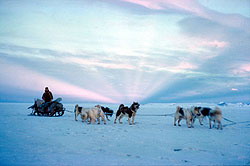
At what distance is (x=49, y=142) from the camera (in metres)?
6.24

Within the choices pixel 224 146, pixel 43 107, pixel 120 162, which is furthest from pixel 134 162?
pixel 43 107

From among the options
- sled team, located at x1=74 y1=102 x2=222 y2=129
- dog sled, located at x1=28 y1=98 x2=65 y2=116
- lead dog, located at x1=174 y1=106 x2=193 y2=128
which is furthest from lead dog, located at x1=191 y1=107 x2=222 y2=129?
dog sled, located at x1=28 y1=98 x2=65 y2=116

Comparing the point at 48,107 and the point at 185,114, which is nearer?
the point at 185,114

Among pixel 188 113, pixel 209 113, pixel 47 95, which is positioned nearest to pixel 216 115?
pixel 209 113

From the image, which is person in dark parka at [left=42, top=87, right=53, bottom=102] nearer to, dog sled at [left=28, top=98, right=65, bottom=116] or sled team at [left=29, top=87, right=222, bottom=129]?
dog sled at [left=28, top=98, right=65, bottom=116]

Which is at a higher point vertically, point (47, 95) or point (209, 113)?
point (47, 95)

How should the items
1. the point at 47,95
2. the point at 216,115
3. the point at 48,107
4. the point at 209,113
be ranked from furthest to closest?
the point at 47,95 < the point at 48,107 < the point at 209,113 < the point at 216,115

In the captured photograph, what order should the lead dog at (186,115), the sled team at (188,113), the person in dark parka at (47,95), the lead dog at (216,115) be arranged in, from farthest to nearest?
the person in dark parka at (47,95), the lead dog at (186,115), the sled team at (188,113), the lead dog at (216,115)

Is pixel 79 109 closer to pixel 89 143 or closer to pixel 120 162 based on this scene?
pixel 89 143

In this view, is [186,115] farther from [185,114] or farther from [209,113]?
[209,113]

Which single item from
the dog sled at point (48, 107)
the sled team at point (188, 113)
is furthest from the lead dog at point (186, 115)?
the dog sled at point (48, 107)

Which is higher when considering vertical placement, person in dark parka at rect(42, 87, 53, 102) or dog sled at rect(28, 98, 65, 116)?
person in dark parka at rect(42, 87, 53, 102)

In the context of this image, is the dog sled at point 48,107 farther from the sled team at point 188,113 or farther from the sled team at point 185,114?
the sled team at point 188,113

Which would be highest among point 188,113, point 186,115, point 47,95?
point 47,95
